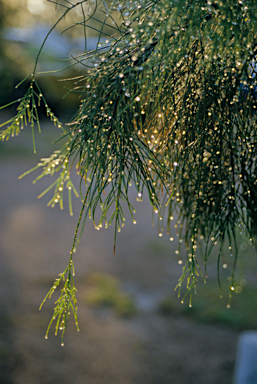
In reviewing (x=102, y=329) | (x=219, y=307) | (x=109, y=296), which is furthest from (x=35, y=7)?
(x=219, y=307)

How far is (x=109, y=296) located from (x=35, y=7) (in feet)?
11.2

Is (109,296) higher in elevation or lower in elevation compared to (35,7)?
lower

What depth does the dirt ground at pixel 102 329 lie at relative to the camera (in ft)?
6.19

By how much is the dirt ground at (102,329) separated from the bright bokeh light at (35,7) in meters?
2.61

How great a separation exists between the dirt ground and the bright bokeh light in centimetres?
261

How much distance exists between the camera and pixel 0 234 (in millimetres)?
3479

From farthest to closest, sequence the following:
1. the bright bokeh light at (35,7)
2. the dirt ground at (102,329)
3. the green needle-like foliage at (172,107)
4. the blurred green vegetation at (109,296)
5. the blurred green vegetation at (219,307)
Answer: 1. the bright bokeh light at (35,7)
2. the blurred green vegetation at (109,296)
3. the blurred green vegetation at (219,307)
4. the dirt ground at (102,329)
5. the green needle-like foliage at (172,107)

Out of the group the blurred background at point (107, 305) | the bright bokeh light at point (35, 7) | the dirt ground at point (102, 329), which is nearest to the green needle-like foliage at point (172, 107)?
the blurred background at point (107, 305)

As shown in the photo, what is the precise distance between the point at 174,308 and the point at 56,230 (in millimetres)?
1748

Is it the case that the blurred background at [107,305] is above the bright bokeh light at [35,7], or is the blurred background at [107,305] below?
below

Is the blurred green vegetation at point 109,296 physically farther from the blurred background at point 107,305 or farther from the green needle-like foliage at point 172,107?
the green needle-like foliage at point 172,107

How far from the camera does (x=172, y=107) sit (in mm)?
661

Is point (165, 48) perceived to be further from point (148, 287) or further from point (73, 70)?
point (73, 70)

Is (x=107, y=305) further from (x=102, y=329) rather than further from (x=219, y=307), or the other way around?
(x=219, y=307)
